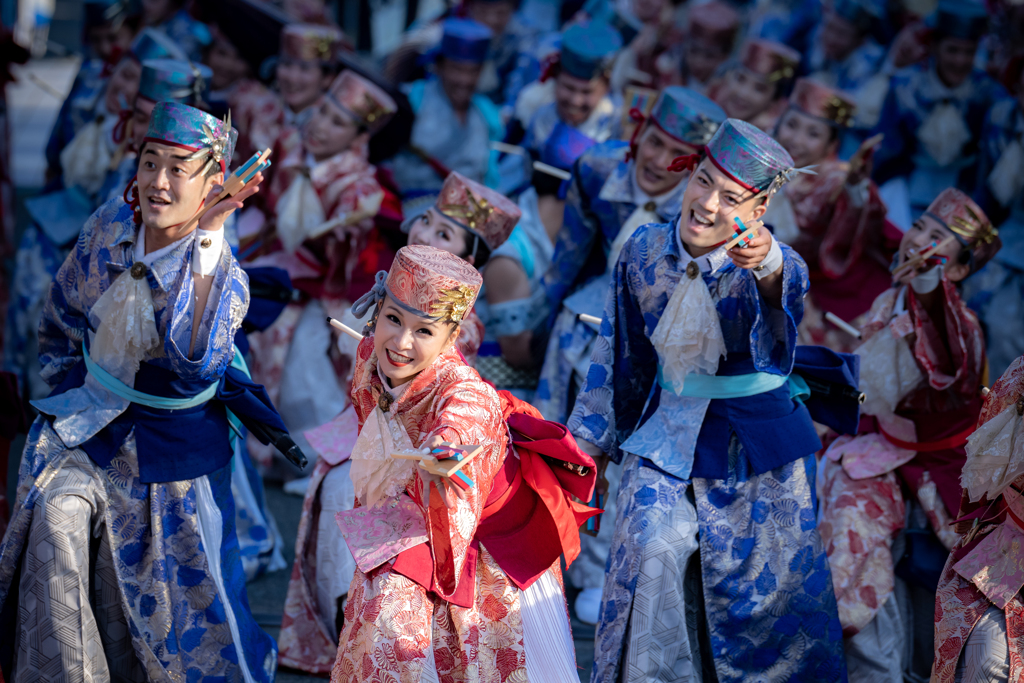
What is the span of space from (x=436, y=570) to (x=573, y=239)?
181 centimetres

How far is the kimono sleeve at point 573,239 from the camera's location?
12.9 feet

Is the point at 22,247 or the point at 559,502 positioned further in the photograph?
the point at 22,247

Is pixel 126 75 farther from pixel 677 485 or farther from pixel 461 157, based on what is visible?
pixel 677 485

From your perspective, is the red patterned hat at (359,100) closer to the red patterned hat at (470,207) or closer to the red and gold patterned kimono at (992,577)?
the red patterned hat at (470,207)

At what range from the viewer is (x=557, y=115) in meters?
5.30

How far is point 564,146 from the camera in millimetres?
4977

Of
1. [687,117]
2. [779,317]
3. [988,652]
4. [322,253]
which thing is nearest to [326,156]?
[322,253]

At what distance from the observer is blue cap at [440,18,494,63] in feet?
18.7

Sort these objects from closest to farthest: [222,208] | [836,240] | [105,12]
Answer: [222,208] < [836,240] < [105,12]

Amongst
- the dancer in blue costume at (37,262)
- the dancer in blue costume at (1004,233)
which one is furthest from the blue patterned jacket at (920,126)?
the dancer in blue costume at (37,262)

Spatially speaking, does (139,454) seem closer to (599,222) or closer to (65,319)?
(65,319)

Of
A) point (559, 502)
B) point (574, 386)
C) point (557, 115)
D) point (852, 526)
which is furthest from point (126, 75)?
point (852, 526)

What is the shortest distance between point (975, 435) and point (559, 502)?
101 cm

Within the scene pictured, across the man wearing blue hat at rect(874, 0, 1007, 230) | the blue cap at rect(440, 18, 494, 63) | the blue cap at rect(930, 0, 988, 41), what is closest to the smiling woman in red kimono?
the blue cap at rect(440, 18, 494, 63)
